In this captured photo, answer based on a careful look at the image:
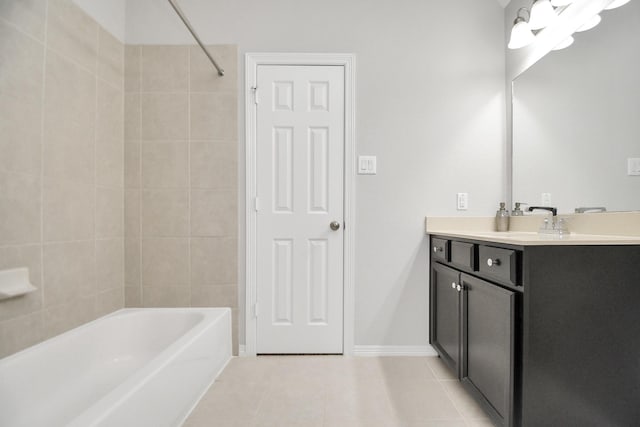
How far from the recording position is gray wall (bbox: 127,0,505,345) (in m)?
2.24

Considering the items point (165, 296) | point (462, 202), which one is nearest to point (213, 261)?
point (165, 296)

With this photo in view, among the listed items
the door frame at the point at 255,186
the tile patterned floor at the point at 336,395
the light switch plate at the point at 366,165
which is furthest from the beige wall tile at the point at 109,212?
the light switch plate at the point at 366,165

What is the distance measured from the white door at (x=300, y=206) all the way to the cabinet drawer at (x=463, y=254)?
0.72 meters

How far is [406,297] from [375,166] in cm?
92

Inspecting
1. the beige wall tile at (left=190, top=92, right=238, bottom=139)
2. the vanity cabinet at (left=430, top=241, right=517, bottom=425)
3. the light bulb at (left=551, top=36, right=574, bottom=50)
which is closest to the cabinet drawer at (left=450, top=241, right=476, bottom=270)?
the vanity cabinet at (left=430, top=241, right=517, bottom=425)

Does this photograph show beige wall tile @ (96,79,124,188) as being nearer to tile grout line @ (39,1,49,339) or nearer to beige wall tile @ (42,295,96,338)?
tile grout line @ (39,1,49,339)

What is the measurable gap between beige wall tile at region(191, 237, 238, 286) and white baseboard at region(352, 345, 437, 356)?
3.22 feet

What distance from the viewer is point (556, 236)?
1.49 metres

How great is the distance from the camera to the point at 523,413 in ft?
3.98

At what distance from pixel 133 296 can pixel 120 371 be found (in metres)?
0.63

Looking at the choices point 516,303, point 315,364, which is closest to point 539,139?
point 516,303

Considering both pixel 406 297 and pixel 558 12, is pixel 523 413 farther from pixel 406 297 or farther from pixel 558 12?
pixel 558 12

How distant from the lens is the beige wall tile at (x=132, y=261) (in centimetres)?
224

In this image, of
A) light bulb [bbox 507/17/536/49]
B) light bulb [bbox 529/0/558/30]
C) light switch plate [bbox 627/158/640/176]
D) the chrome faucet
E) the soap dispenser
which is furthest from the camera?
the soap dispenser
